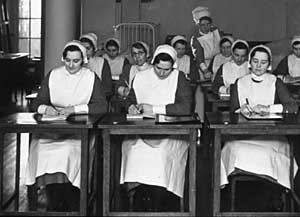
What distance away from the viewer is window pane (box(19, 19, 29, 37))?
11.5 metres

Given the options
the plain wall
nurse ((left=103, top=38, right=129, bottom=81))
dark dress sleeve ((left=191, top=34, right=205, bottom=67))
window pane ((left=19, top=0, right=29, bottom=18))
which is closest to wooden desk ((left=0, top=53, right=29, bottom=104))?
the plain wall

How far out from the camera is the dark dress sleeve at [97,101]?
461 cm

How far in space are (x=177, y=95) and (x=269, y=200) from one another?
95 centimetres

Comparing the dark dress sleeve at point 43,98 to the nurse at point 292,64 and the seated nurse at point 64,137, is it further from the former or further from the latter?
the nurse at point 292,64

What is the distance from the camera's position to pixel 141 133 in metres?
4.07

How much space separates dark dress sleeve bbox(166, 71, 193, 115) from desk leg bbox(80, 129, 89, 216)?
728 millimetres

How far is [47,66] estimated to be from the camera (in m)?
7.39

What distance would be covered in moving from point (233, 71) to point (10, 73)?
4.05m

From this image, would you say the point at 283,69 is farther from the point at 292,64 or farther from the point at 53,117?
the point at 53,117

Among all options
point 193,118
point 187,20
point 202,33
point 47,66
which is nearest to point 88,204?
point 193,118

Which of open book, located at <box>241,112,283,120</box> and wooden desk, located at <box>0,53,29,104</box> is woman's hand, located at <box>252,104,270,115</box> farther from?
wooden desk, located at <box>0,53,29,104</box>

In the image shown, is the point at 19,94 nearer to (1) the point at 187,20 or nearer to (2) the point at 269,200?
(1) the point at 187,20

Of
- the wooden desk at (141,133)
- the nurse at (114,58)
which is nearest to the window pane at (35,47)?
the nurse at (114,58)

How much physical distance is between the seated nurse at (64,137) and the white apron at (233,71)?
217cm
